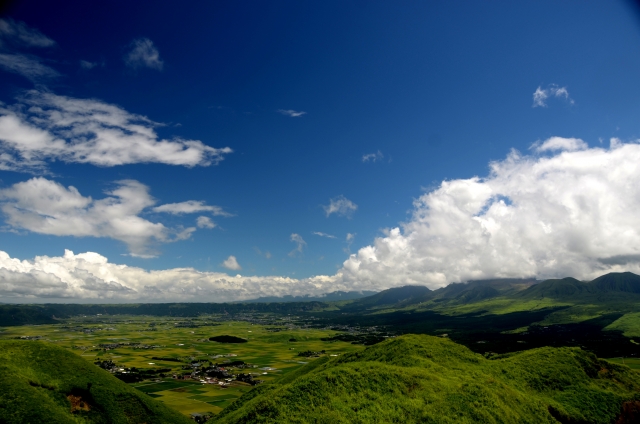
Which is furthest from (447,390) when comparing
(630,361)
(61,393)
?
(630,361)

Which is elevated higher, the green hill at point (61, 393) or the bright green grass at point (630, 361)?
the green hill at point (61, 393)

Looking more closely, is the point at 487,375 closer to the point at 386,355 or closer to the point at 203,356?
the point at 386,355

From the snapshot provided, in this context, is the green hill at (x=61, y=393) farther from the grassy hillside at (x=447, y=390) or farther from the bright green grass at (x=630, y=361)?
the bright green grass at (x=630, y=361)

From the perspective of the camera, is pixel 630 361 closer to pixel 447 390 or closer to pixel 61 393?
pixel 447 390

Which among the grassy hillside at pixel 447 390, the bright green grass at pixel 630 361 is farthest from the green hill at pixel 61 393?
the bright green grass at pixel 630 361

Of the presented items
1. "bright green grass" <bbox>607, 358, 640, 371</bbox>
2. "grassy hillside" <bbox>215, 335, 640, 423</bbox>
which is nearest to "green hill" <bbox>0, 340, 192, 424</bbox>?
"grassy hillside" <bbox>215, 335, 640, 423</bbox>

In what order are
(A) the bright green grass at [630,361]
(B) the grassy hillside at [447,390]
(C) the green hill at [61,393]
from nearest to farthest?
(B) the grassy hillside at [447,390] → (C) the green hill at [61,393] → (A) the bright green grass at [630,361]
